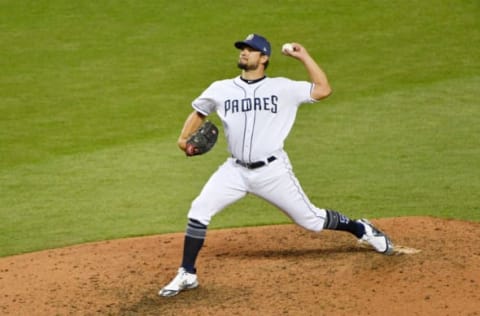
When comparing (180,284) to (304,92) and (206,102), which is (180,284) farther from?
(304,92)

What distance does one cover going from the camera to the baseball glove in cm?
811

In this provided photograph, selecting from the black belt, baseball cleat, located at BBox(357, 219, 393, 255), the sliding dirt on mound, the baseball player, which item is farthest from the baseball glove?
baseball cleat, located at BBox(357, 219, 393, 255)

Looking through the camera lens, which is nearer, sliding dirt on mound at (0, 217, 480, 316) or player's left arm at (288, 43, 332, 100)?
sliding dirt on mound at (0, 217, 480, 316)

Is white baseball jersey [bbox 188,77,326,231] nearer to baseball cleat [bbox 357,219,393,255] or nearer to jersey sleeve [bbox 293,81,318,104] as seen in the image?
jersey sleeve [bbox 293,81,318,104]

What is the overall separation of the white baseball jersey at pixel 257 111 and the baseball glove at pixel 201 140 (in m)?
0.14

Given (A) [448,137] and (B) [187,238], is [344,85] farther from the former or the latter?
(B) [187,238]

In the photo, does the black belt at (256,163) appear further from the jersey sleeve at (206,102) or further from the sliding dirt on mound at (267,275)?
the sliding dirt on mound at (267,275)

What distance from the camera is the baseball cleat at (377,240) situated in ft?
27.8

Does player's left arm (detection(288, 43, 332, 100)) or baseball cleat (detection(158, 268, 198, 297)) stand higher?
player's left arm (detection(288, 43, 332, 100))

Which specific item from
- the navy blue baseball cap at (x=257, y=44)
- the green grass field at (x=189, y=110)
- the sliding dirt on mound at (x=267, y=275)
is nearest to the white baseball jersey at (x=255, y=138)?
the navy blue baseball cap at (x=257, y=44)

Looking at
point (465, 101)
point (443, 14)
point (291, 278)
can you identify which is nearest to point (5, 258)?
point (291, 278)

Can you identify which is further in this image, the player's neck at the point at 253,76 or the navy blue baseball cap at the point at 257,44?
the player's neck at the point at 253,76

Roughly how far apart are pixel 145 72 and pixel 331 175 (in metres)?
4.62

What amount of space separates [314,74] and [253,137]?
658 millimetres
